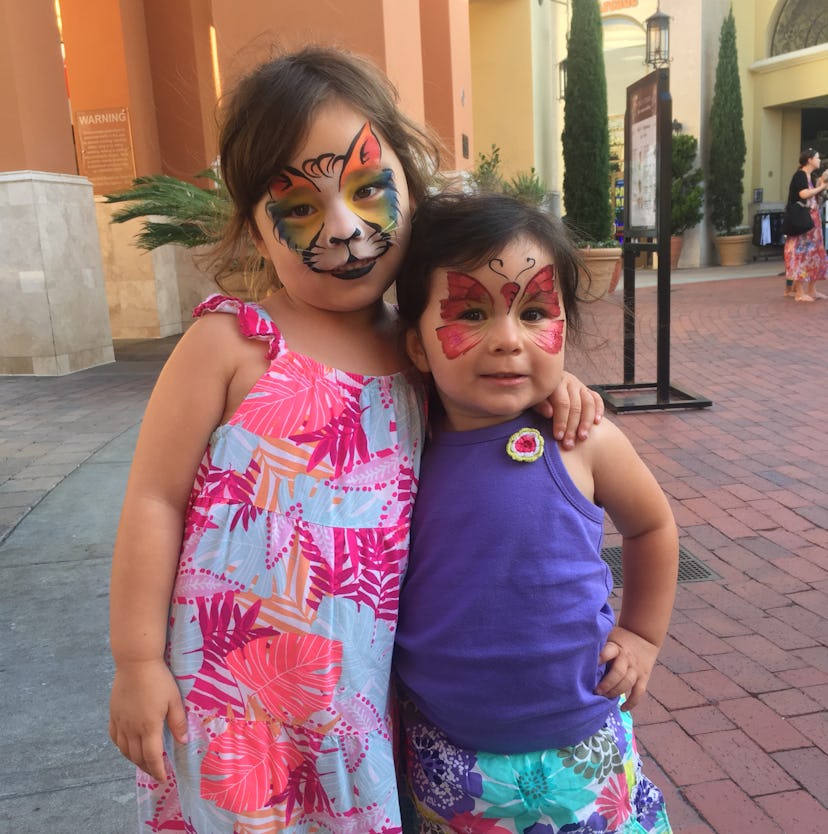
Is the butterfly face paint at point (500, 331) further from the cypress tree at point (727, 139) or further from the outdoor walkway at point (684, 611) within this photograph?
the cypress tree at point (727, 139)

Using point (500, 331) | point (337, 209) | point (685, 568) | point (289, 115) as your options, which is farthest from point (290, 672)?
point (685, 568)

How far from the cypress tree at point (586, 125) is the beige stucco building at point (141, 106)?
0.84m

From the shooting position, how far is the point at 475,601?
1272 mm

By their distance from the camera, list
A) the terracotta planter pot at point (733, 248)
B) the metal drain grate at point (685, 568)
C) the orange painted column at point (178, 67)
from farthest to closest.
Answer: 1. the terracotta planter pot at point (733, 248)
2. the orange painted column at point (178, 67)
3. the metal drain grate at point (685, 568)

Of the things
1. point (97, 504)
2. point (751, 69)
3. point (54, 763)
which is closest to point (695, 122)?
point (751, 69)

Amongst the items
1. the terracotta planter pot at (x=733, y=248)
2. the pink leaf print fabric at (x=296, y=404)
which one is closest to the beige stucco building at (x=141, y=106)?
the pink leaf print fabric at (x=296, y=404)

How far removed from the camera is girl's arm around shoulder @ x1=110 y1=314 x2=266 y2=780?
1265 mm

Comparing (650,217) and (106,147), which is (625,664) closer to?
(650,217)

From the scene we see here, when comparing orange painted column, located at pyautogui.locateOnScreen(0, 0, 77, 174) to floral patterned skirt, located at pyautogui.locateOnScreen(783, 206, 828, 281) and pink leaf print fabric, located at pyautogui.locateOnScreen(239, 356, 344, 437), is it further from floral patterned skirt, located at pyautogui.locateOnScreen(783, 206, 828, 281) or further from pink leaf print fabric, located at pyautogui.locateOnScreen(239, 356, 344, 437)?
floral patterned skirt, located at pyautogui.locateOnScreen(783, 206, 828, 281)

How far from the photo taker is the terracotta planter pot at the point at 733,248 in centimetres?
2040

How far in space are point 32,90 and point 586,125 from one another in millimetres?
12983

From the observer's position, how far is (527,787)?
4.17 feet

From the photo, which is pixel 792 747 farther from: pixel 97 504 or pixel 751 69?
pixel 751 69

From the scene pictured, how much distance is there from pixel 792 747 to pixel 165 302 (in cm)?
1028
